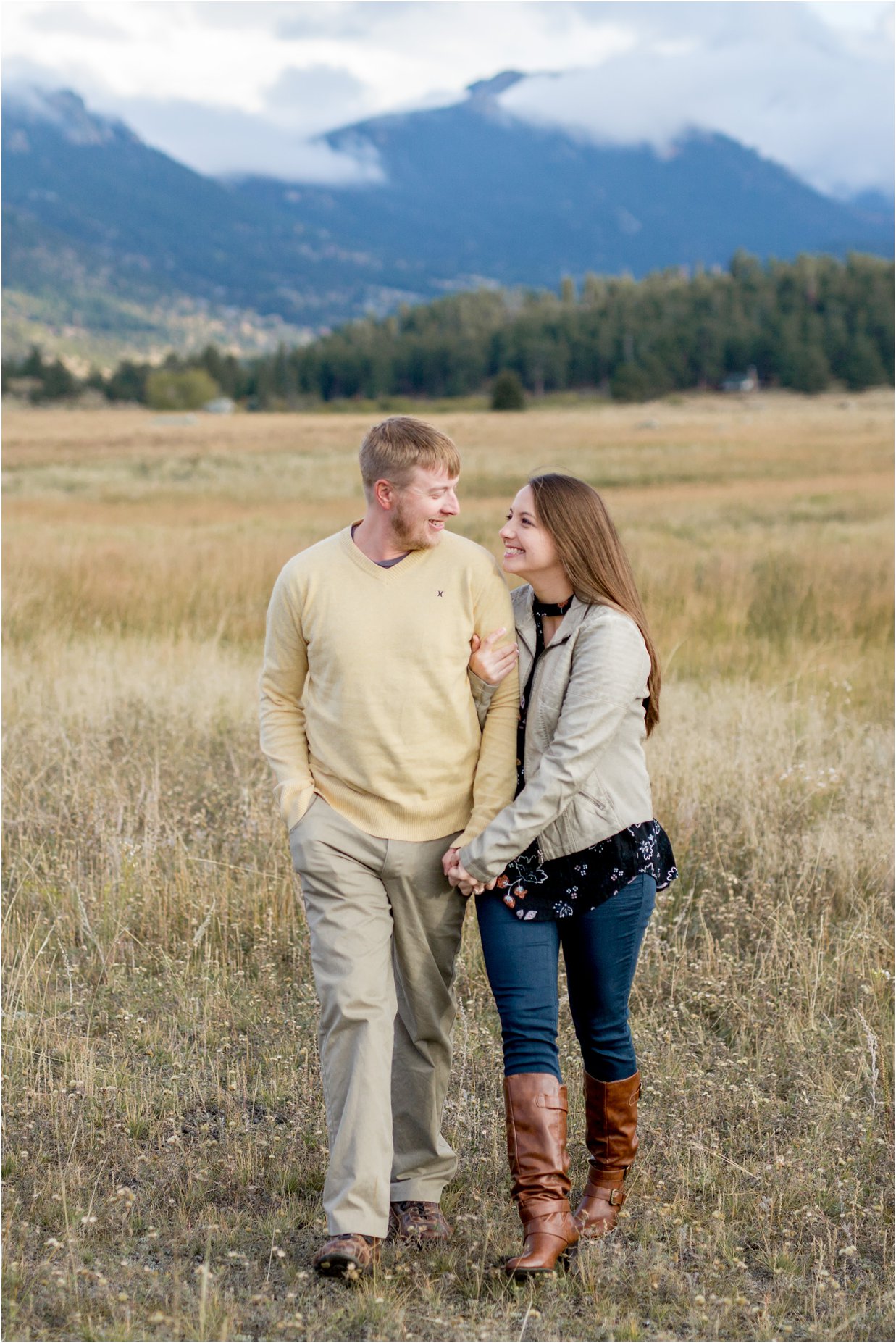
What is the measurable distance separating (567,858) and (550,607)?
0.70 m

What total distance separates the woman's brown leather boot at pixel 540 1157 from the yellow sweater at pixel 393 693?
0.65 meters

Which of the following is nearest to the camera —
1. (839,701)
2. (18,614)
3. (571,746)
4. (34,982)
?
(571,746)

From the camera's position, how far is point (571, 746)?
9.94 feet

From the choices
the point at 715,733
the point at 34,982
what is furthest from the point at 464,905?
the point at 715,733

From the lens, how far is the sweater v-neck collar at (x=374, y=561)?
315 cm

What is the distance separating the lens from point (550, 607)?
335 cm

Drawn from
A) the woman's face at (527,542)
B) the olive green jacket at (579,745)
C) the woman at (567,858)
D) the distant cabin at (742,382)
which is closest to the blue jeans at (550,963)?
the woman at (567,858)

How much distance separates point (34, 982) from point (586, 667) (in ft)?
8.30

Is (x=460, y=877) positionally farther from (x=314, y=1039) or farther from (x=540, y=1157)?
(x=314, y=1039)

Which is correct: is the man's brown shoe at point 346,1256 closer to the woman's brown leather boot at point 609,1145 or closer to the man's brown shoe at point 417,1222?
the man's brown shoe at point 417,1222

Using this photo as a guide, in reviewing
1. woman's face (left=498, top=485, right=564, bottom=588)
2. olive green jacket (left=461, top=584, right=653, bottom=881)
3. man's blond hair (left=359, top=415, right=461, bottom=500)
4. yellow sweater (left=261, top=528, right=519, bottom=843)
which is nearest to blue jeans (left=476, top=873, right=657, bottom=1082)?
olive green jacket (left=461, top=584, right=653, bottom=881)

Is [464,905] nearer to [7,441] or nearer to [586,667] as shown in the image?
[586,667]

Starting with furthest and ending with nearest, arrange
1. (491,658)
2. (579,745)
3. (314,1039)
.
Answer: (314,1039)
(491,658)
(579,745)

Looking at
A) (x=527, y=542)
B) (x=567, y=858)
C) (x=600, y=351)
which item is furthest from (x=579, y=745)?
(x=600, y=351)
